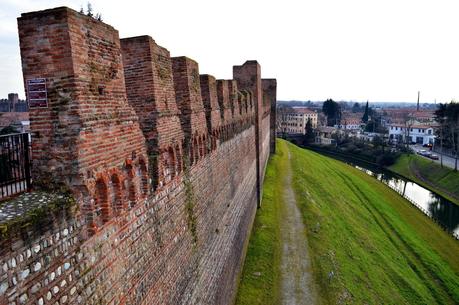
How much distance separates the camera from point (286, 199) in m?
28.5

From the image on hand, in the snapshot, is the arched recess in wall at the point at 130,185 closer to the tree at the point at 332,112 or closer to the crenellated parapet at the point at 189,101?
the crenellated parapet at the point at 189,101

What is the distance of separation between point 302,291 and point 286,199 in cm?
1207

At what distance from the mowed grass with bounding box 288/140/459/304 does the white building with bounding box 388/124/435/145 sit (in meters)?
59.7

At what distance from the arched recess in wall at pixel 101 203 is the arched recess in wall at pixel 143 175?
1.22 m

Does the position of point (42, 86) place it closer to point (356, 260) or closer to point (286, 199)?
point (356, 260)

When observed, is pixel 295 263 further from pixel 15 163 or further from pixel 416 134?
pixel 416 134

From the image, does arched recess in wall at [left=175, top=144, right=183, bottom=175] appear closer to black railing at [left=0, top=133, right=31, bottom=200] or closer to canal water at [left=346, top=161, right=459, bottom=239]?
black railing at [left=0, top=133, right=31, bottom=200]

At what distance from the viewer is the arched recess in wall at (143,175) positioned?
632 centimetres

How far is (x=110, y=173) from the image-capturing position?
523 cm

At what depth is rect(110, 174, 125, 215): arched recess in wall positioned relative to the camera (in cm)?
541

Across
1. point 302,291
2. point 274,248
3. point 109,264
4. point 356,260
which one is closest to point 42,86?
point 109,264

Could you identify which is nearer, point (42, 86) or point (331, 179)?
point (42, 86)

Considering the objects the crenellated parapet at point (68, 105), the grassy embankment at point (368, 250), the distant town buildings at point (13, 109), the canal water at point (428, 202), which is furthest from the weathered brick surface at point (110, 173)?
the canal water at point (428, 202)

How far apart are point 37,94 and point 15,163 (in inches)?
39.7
